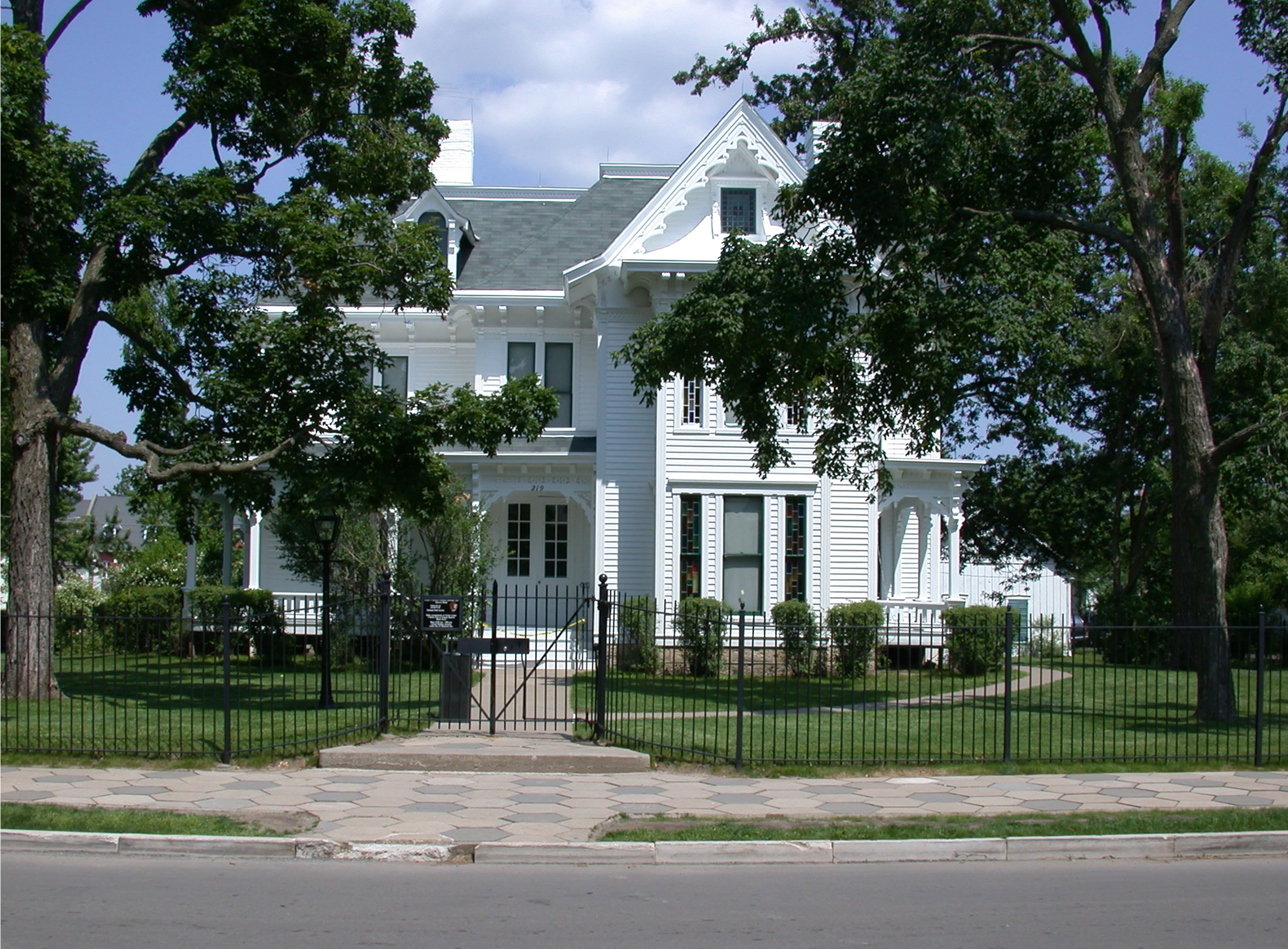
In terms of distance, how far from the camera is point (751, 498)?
73.3 ft

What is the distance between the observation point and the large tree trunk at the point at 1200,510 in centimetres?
1448

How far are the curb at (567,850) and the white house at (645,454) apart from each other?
40.7 ft

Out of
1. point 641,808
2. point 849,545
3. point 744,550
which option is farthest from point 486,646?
point 849,545

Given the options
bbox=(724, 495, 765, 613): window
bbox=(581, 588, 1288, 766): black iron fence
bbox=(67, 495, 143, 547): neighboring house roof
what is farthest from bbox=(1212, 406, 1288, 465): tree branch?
bbox=(67, 495, 143, 547): neighboring house roof

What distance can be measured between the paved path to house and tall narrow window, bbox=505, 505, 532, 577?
14086mm

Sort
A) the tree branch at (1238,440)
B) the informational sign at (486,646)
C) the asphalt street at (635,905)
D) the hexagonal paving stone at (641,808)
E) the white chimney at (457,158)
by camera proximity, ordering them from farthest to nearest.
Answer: the white chimney at (457,158), the tree branch at (1238,440), the informational sign at (486,646), the hexagonal paving stone at (641,808), the asphalt street at (635,905)

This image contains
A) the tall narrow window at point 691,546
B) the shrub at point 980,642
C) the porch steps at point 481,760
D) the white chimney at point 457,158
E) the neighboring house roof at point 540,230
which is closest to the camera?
the porch steps at point 481,760

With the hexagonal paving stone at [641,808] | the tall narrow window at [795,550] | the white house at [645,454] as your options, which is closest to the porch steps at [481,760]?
the hexagonal paving stone at [641,808]

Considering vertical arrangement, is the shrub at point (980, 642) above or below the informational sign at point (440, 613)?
below

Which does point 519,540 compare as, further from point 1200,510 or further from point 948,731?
point 1200,510

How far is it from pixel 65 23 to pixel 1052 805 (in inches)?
651

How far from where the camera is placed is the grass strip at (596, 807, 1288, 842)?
8.79m

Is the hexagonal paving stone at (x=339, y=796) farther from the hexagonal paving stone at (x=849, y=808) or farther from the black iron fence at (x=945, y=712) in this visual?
the hexagonal paving stone at (x=849, y=808)

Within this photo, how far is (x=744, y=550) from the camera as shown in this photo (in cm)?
2225
